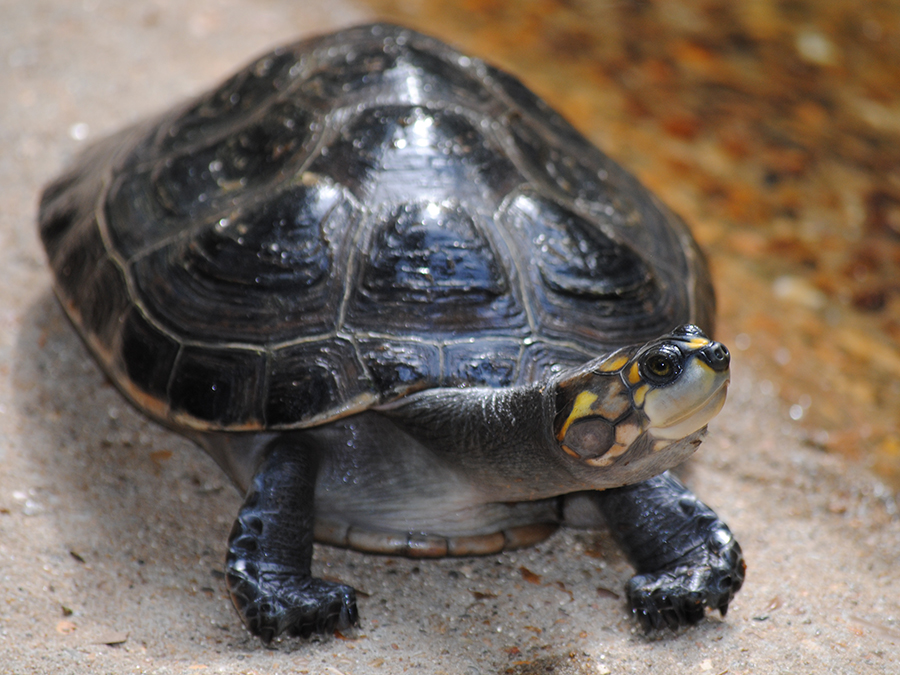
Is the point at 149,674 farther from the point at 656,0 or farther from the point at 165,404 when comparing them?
the point at 656,0

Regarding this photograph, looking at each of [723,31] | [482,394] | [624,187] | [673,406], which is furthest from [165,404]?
[723,31]

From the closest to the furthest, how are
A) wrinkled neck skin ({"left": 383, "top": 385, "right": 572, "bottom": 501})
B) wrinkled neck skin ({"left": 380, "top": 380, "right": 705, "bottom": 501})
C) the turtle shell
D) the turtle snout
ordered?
the turtle snout < wrinkled neck skin ({"left": 380, "top": 380, "right": 705, "bottom": 501}) < wrinkled neck skin ({"left": 383, "top": 385, "right": 572, "bottom": 501}) < the turtle shell

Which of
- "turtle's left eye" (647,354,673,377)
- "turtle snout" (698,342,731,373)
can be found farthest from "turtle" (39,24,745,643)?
"turtle snout" (698,342,731,373)

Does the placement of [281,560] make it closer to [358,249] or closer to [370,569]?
[370,569]

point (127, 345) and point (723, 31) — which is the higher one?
point (127, 345)

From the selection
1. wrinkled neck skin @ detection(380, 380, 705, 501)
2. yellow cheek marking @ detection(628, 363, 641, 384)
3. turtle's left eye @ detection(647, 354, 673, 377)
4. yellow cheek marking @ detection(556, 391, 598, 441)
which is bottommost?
wrinkled neck skin @ detection(380, 380, 705, 501)

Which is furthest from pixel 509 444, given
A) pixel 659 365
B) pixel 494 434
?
pixel 659 365

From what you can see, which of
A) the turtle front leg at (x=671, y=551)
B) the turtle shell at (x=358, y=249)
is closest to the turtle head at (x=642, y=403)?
the turtle shell at (x=358, y=249)

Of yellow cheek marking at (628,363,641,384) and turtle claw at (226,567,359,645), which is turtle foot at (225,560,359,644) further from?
yellow cheek marking at (628,363,641,384)
